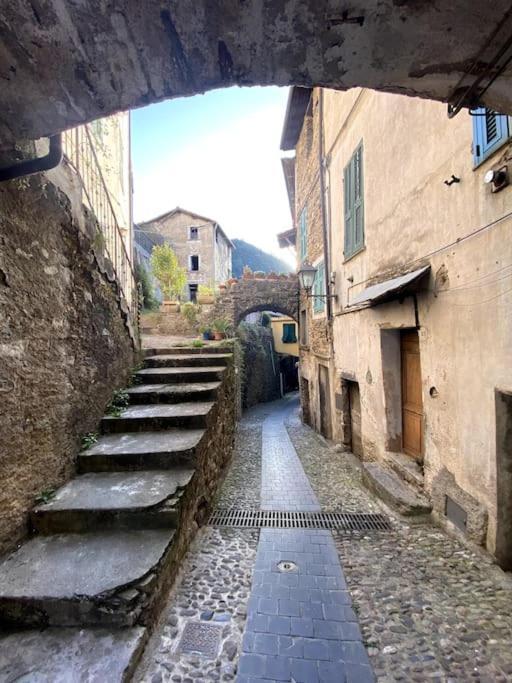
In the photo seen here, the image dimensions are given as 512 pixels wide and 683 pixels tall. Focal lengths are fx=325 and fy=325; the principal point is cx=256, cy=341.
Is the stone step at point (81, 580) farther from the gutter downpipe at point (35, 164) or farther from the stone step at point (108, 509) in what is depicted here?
the gutter downpipe at point (35, 164)

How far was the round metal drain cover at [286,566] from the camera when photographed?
113 inches

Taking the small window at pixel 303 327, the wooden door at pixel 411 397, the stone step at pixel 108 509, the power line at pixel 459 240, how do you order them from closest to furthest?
the stone step at pixel 108 509, the power line at pixel 459 240, the wooden door at pixel 411 397, the small window at pixel 303 327

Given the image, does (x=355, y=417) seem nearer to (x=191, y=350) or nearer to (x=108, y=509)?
(x=191, y=350)

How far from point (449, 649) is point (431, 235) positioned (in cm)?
368

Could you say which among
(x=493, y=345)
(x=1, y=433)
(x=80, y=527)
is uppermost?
(x=493, y=345)

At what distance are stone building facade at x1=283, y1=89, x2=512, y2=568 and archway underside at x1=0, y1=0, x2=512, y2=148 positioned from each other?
1626 millimetres

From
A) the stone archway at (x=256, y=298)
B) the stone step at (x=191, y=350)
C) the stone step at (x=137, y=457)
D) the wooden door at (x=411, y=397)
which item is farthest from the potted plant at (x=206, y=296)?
the stone step at (x=137, y=457)

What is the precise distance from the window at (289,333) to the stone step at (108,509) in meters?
19.6

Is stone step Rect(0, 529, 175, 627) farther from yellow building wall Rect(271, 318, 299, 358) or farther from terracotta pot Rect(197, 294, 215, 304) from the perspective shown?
yellow building wall Rect(271, 318, 299, 358)

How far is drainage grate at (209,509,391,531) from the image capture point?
11.9ft

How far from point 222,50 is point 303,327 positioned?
36.4ft

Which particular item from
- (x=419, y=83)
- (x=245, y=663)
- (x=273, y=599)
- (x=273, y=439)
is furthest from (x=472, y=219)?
(x=273, y=439)

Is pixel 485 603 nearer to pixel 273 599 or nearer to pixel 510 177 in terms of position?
pixel 273 599

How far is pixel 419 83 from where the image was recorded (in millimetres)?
1584
